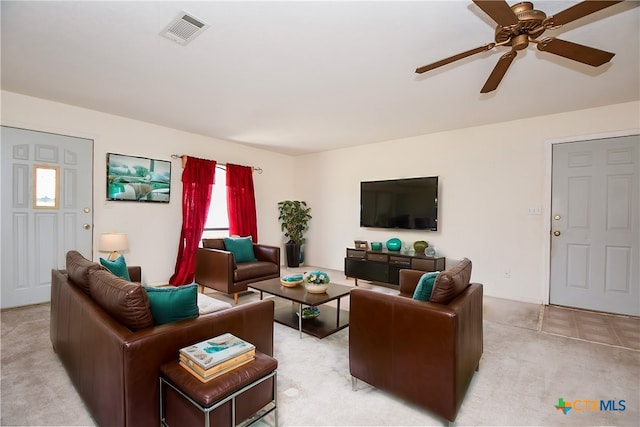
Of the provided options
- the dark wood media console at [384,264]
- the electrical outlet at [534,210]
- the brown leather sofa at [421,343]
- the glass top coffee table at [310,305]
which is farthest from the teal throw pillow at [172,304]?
the electrical outlet at [534,210]

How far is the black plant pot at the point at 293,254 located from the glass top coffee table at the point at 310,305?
2.63 metres

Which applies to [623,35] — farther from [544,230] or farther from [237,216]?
[237,216]

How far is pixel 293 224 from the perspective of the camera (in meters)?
6.19

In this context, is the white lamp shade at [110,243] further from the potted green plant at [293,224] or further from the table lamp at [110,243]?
the potted green plant at [293,224]

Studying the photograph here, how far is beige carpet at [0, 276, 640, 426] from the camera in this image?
5.58ft

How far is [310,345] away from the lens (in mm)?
2598

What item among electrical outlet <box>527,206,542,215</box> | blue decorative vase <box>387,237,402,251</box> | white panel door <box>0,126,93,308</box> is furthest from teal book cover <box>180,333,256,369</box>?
electrical outlet <box>527,206,542,215</box>

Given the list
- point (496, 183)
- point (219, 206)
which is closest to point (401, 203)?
point (496, 183)

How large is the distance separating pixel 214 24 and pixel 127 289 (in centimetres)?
178

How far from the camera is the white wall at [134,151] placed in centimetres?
354

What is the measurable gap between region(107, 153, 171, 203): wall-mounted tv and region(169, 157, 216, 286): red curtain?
0.29m

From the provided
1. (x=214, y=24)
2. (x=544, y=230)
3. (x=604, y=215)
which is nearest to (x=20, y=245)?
(x=214, y=24)

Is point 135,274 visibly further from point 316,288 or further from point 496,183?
point 496,183

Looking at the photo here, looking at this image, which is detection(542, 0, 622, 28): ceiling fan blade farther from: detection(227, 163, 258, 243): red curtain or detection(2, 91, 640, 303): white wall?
detection(227, 163, 258, 243): red curtain
